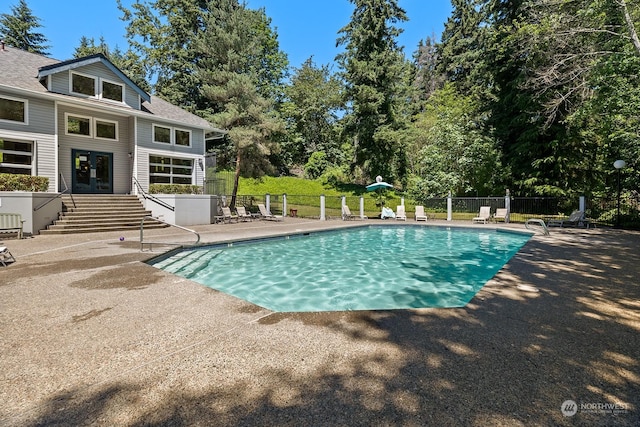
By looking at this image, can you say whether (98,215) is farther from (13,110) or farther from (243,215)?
(243,215)

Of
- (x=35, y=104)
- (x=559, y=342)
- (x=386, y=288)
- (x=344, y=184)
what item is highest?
(x=35, y=104)

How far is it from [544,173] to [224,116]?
19.7m

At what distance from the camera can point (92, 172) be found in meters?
15.4

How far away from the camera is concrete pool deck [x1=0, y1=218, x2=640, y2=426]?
6.75 feet

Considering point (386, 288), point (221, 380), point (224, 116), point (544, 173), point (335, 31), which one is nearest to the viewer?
point (221, 380)

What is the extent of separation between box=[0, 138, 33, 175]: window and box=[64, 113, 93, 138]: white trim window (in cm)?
191

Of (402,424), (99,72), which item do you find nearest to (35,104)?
(99,72)

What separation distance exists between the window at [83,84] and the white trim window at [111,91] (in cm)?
35

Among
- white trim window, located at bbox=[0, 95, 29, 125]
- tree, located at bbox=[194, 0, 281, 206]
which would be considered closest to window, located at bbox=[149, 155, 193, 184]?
tree, located at bbox=[194, 0, 281, 206]

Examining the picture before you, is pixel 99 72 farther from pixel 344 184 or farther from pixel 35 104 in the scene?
pixel 344 184

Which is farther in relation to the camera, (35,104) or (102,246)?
(35,104)

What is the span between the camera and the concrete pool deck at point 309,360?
2.06 m

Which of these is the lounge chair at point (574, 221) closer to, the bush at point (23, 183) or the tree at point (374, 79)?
the tree at point (374, 79)

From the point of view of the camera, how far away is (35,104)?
41.9ft
